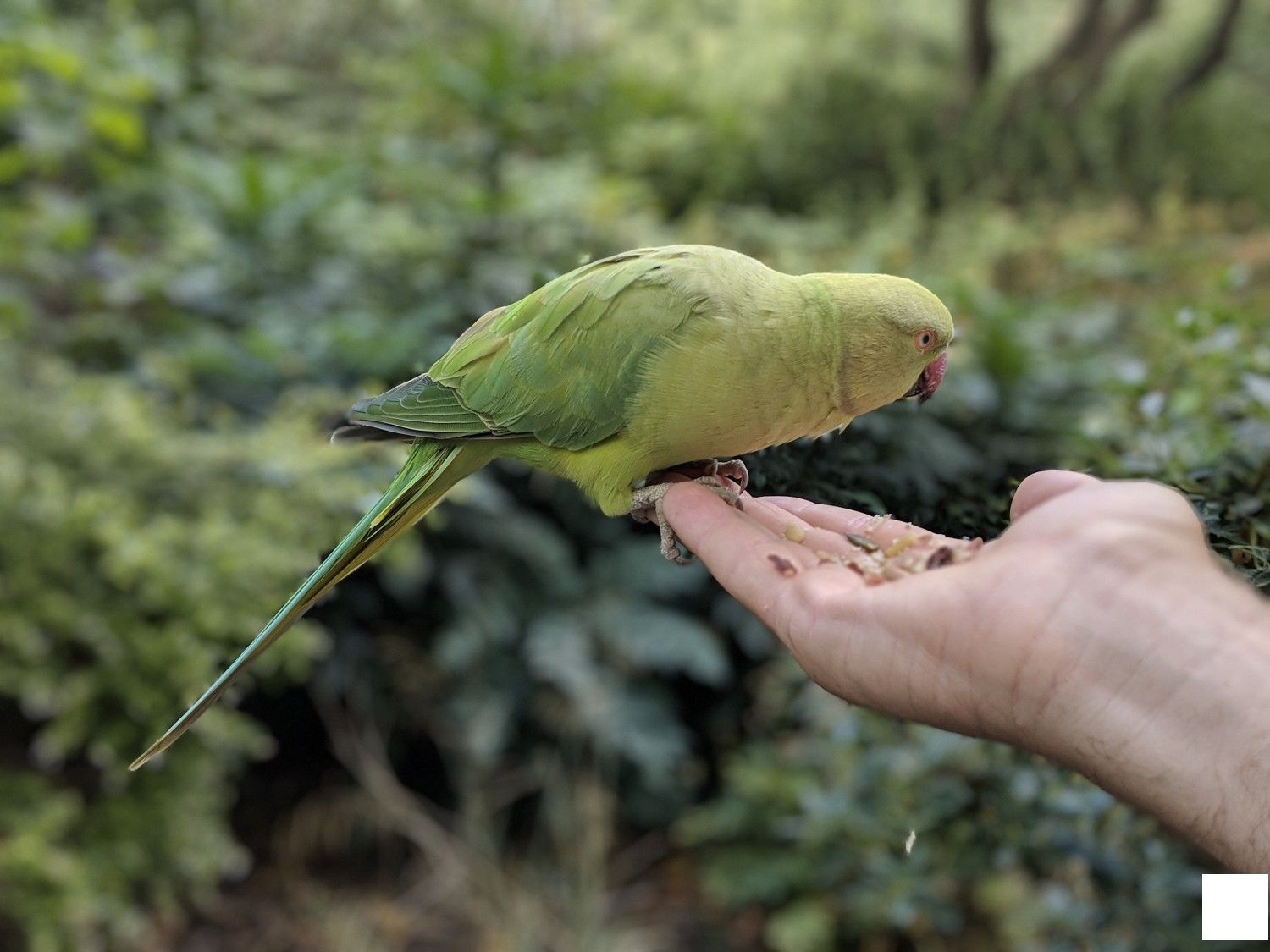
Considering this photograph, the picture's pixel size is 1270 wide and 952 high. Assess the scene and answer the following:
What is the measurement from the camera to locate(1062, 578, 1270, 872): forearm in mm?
927

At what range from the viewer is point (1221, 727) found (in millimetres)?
935

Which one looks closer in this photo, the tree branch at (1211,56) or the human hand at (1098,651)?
the human hand at (1098,651)

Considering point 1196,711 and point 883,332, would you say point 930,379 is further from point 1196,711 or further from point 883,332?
point 1196,711

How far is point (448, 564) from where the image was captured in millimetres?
2994

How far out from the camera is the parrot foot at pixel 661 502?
1451 millimetres

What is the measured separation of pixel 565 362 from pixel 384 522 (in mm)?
338

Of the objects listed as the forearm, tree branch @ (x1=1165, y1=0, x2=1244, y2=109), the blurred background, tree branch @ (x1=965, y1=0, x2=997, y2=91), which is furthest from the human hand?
tree branch @ (x1=1165, y1=0, x2=1244, y2=109)

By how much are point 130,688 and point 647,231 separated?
2.16 m

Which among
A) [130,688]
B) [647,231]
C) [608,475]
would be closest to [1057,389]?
[647,231]

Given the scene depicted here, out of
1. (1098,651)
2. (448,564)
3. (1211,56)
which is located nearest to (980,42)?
(1211,56)

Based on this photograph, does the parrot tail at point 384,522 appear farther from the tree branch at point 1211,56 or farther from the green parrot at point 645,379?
the tree branch at point 1211,56

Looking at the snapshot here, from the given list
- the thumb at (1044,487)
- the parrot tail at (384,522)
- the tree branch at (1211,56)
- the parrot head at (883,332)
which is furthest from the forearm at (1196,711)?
the tree branch at (1211,56)

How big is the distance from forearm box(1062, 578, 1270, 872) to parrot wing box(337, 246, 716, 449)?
66 cm

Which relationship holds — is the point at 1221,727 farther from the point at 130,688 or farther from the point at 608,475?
the point at 130,688
